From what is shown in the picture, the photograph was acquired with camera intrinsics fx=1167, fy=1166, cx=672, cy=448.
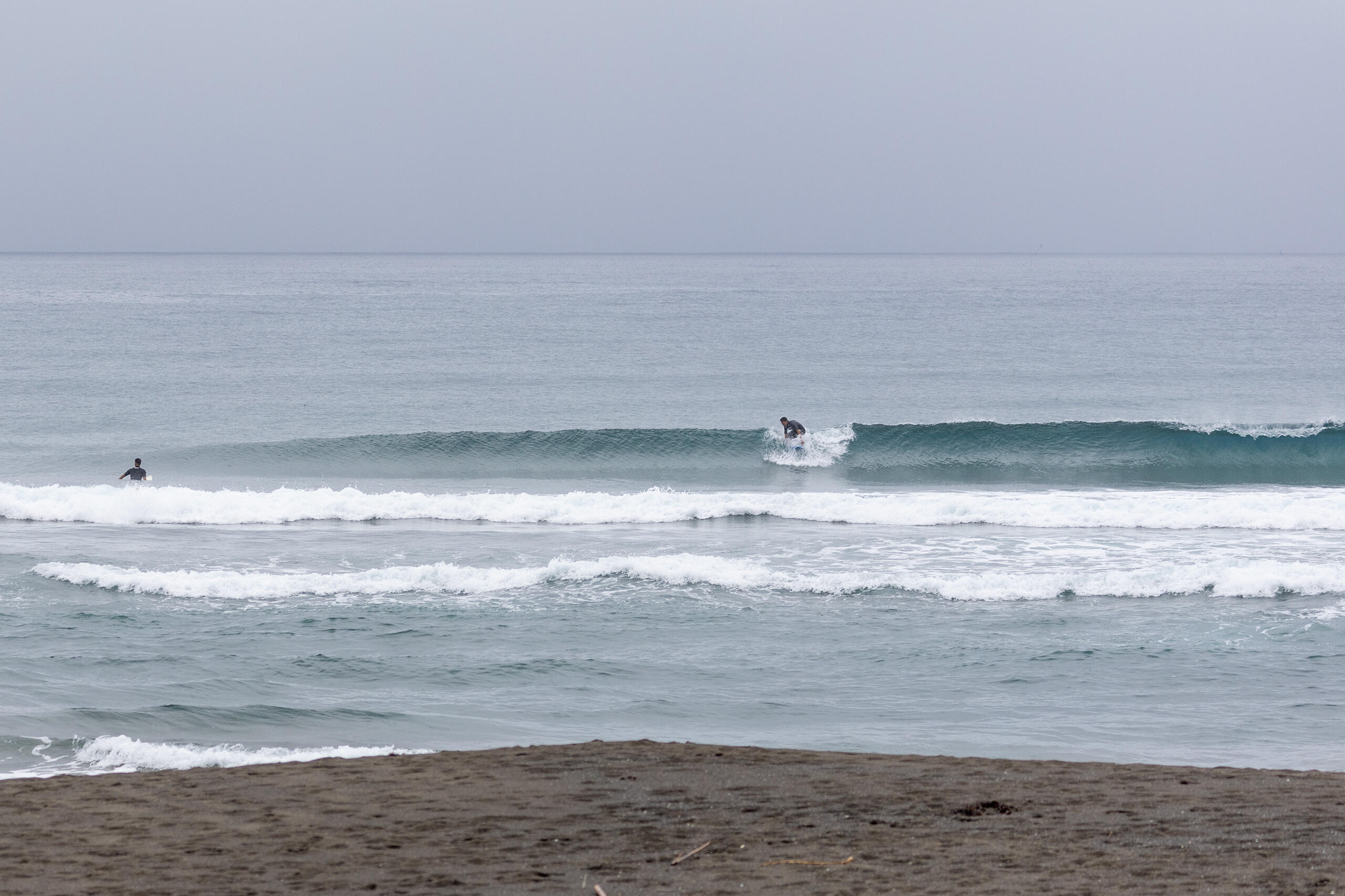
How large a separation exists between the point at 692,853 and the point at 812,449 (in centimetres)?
2215

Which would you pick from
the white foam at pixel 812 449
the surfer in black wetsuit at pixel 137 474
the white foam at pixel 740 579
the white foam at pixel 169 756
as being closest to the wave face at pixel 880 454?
the white foam at pixel 812 449

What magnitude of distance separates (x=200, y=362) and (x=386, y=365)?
23.6 feet

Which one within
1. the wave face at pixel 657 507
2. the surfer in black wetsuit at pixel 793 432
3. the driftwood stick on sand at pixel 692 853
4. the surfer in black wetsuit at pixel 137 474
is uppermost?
the surfer in black wetsuit at pixel 793 432

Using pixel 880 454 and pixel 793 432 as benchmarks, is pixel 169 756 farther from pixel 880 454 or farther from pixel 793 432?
pixel 880 454

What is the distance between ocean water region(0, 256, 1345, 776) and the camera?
11195 millimetres

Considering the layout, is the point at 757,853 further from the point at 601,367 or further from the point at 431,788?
the point at 601,367

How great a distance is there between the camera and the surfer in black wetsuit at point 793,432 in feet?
89.1

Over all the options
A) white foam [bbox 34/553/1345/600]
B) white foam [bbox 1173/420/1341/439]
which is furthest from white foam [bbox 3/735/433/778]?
white foam [bbox 1173/420/1341/439]

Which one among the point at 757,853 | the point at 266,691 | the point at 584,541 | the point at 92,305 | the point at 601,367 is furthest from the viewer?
the point at 92,305

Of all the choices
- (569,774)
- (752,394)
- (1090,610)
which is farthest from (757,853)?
(752,394)

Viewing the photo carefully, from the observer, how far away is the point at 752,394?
A: 36.2 m

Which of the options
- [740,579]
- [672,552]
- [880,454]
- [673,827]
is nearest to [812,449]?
[880,454]

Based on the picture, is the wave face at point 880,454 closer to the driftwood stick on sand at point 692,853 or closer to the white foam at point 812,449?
the white foam at point 812,449

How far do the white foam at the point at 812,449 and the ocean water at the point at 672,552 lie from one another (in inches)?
5.3
